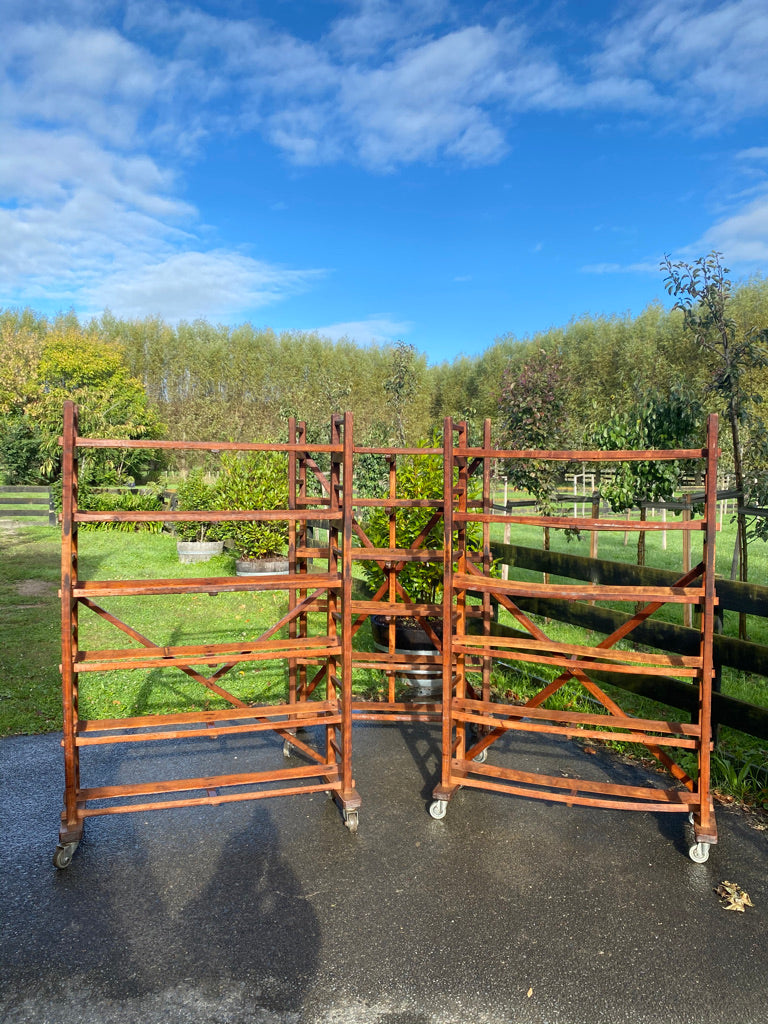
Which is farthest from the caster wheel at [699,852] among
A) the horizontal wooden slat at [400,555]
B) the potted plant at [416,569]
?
the potted plant at [416,569]

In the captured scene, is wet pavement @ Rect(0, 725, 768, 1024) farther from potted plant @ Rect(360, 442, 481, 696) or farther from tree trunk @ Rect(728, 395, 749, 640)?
tree trunk @ Rect(728, 395, 749, 640)

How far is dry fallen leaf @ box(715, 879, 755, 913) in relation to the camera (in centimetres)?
295

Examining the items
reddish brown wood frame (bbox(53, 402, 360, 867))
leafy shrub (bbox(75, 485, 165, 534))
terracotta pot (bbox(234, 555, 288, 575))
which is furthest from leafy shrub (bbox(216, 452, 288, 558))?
reddish brown wood frame (bbox(53, 402, 360, 867))

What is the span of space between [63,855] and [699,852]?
10.2ft

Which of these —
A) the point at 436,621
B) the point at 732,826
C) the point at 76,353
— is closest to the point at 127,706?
the point at 436,621

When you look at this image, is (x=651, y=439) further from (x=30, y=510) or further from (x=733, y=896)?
(x=30, y=510)

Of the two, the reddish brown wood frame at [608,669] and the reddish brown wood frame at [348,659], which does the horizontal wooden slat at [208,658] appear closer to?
the reddish brown wood frame at [348,659]

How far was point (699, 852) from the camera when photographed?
3309 millimetres

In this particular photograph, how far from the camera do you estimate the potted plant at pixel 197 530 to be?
13086 mm

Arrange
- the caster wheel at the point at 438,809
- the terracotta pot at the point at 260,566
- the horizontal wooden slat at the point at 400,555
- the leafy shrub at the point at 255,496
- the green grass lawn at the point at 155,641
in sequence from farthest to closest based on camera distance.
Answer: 1. the leafy shrub at the point at 255,496
2. the terracotta pot at the point at 260,566
3. the green grass lawn at the point at 155,641
4. the horizontal wooden slat at the point at 400,555
5. the caster wheel at the point at 438,809

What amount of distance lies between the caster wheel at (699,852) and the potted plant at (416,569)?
7.69ft

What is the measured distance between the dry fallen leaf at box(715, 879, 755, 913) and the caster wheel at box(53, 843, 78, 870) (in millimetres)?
3031

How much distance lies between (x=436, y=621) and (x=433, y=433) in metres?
2.03

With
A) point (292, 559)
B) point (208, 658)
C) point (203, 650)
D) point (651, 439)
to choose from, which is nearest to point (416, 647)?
point (292, 559)
